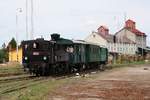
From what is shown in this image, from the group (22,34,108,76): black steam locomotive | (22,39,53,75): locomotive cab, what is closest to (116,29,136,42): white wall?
(22,34,108,76): black steam locomotive

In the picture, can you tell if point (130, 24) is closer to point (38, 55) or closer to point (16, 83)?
point (38, 55)

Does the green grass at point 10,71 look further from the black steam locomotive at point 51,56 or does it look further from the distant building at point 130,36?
the distant building at point 130,36

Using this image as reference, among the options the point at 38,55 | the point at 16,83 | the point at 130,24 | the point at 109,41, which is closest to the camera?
the point at 16,83

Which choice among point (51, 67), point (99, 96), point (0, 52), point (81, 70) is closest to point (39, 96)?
point (99, 96)

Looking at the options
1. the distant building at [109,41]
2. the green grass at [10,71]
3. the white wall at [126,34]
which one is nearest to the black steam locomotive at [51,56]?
the green grass at [10,71]

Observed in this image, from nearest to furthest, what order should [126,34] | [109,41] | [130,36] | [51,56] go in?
[51,56] → [109,41] → [126,34] → [130,36]

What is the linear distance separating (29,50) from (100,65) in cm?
2173

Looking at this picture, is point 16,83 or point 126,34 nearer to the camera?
point 16,83

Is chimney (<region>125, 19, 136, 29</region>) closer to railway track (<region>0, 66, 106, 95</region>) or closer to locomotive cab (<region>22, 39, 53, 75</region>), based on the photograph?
locomotive cab (<region>22, 39, 53, 75</region>)

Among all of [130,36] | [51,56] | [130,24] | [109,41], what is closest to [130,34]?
[130,36]

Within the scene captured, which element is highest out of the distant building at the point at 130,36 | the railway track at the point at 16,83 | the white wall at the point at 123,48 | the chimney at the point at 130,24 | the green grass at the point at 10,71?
the chimney at the point at 130,24

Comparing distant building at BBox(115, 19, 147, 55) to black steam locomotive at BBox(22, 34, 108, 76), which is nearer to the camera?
black steam locomotive at BBox(22, 34, 108, 76)

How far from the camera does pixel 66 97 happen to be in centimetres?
1966

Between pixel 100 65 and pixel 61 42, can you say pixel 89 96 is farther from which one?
pixel 100 65
